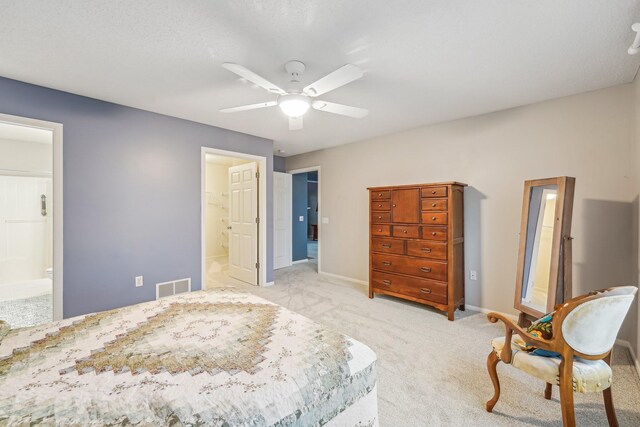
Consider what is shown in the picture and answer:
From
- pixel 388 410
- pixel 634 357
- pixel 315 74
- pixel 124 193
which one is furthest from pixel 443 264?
pixel 124 193

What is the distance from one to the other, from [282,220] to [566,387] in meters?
5.02

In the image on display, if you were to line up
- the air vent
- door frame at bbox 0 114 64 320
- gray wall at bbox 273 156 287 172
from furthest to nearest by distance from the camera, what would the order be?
gray wall at bbox 273 156 287 172
the air vent
door frame at bbox 0 114 64 320

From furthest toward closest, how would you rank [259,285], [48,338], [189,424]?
[259,285]
[48,338]
[189,424]

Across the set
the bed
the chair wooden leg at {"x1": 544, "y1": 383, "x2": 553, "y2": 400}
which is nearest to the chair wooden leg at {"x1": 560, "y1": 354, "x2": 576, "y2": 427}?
the chair wooden leg at {"x1": 544, "y1": 383, "x2": 553, "y2": 400}

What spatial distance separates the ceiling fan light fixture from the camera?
2.18m

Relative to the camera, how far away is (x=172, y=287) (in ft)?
11.6

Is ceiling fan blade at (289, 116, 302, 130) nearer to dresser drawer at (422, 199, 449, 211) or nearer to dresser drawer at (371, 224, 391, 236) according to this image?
dresser drawer at (422, 199, 449, 211)

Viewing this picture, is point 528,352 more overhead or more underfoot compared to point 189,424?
more underfoot

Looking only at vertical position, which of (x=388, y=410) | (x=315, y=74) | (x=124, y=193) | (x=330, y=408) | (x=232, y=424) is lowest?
(x=388, y=410)

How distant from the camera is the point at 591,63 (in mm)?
2225

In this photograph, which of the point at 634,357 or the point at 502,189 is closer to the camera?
the point at 634,357

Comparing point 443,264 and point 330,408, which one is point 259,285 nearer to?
point 443,264

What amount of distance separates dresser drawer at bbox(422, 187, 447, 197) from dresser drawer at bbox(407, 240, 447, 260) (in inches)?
22.5

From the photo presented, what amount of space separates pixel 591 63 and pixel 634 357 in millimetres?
2412
